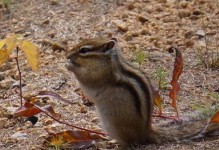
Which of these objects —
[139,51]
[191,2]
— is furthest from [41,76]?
[191,2]

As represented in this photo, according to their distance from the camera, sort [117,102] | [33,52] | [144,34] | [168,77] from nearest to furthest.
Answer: [117,102], [33,52], [168,77], [144,34]

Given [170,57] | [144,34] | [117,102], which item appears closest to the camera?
[117,102]

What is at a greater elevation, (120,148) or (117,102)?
(117,102)

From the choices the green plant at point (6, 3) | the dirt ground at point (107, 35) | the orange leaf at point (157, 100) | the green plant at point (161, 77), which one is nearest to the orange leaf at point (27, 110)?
the dirt ground at point (107, 35)

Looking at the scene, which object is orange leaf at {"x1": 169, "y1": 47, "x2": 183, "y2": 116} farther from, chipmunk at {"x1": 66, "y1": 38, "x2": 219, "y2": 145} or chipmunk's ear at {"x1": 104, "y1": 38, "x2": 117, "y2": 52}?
chipmunk's ear at {"x1": 104, "y1": 38, "x2": 117, "y2": 52}

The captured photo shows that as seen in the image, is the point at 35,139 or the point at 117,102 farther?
the point at 35,139

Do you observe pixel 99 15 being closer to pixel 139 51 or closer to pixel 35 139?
pixel 139 51

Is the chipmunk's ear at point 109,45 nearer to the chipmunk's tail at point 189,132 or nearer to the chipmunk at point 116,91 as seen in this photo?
the chipmunk at point 116,91
